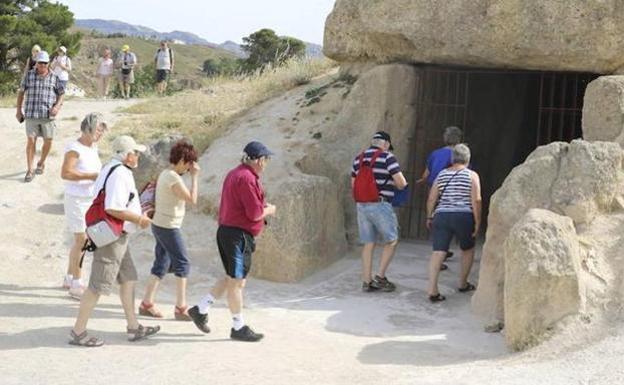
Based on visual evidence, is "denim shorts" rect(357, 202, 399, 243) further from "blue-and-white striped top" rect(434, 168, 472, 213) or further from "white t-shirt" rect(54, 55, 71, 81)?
"white t-shirt" rect(54, 55, 71, 81)

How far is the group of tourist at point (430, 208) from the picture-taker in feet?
28.1

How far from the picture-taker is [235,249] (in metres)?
6.98

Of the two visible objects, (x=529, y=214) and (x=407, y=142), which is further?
(x=407, y=142)

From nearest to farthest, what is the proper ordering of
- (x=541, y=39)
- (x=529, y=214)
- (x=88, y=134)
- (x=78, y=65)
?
(x=529, y=214) < (x=88, y=134) < (x=541, y=39) < (x=78, y=65)

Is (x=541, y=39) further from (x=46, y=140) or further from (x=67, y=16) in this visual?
(x=67, y=16)

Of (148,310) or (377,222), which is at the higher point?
(377,222)

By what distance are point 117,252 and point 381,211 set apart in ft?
9.99

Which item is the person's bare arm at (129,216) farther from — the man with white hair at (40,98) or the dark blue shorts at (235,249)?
the man with white hair at (40,98)

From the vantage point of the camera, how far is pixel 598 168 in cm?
790

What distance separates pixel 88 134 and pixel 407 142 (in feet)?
16.1

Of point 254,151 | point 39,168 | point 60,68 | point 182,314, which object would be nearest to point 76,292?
point 182,314

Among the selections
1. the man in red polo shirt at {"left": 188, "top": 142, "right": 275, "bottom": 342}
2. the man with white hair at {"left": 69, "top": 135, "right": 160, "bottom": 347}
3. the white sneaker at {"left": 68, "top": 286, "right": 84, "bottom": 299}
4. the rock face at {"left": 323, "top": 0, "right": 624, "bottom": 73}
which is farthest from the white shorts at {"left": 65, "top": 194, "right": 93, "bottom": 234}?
the rock face at {"left": 323, "top": 0, "right": 624, "bottom": 73}

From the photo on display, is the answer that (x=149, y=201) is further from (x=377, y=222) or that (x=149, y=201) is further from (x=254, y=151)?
(x=377, y=222)

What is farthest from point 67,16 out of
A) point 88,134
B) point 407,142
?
point 88,134
